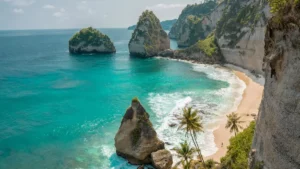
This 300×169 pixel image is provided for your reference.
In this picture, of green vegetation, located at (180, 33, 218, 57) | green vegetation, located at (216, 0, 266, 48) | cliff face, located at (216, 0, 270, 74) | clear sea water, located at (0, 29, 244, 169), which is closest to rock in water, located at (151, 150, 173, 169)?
clear sea water, located at (0, 29, 244, 169)

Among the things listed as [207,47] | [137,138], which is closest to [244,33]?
[207,47]

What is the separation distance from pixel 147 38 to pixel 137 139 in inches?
4011

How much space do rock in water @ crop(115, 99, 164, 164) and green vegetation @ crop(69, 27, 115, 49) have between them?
122m

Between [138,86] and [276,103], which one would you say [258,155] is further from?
[138,86]

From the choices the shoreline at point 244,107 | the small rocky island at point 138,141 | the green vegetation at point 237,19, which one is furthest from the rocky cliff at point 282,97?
the green vegetation at point 237,19

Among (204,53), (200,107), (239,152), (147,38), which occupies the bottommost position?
(200,107)

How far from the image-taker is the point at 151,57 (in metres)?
139

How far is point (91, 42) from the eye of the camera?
158125 mm

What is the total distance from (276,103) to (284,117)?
62.8 inches

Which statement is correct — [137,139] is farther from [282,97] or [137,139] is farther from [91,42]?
[91,42]

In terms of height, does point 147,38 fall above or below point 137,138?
above

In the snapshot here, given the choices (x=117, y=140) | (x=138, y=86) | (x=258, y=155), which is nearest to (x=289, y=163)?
(x=258, y=155)

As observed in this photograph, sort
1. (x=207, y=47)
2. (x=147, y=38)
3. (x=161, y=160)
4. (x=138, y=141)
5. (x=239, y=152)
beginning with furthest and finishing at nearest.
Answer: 1. (x=147, y=38)
2. (x=207, y=47)
3. (x=138, y=141)
4. (x=161, y=160)
5. (x=239, y=152)

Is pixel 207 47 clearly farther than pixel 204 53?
Yes
